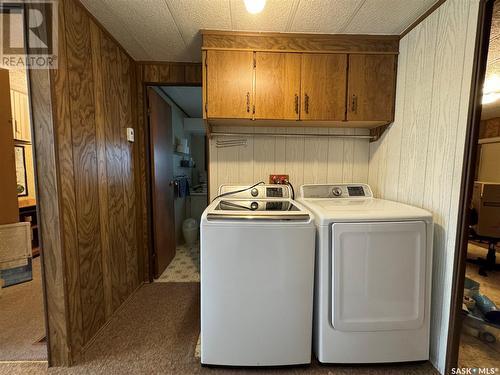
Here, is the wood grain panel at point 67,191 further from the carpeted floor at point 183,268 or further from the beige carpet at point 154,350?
the carpeted floor at point 183,268

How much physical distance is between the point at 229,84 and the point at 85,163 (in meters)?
1.13

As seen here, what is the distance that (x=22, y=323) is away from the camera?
5.59ft

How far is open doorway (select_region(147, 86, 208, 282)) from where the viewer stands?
7.71ft

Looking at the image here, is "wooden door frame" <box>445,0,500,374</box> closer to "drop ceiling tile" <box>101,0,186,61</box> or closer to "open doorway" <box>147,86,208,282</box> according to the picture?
"drop ceiling tile" <box>101,0,186,61</box>

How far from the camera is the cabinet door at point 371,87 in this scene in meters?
1.71

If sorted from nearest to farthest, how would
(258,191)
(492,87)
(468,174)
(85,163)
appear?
(468,174)
(85,163)
(258,191)
(492,87)

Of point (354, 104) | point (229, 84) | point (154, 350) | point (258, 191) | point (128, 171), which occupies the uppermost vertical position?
point (229, 84)

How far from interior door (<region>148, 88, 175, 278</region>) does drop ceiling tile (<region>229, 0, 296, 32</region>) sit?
1174 mm

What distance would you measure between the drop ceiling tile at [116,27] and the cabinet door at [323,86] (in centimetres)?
135

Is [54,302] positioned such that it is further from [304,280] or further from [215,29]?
[215,29]

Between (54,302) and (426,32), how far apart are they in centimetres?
281

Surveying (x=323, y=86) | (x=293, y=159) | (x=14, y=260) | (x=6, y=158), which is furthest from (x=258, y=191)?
(x=14, y=260)

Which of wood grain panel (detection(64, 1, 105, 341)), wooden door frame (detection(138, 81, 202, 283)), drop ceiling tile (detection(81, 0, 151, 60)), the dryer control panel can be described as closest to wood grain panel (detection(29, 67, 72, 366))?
wood grain panel (detection(64, 1, 105, 341))

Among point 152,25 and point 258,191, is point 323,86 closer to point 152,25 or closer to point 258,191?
point 258,191
